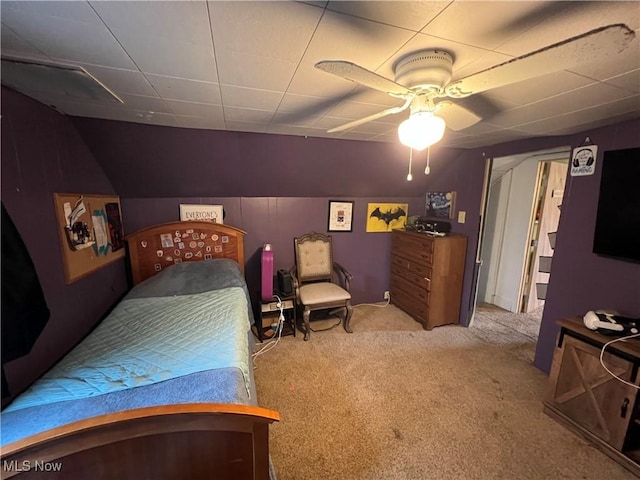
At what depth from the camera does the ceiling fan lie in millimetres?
778

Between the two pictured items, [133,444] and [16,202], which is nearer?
[133,444]

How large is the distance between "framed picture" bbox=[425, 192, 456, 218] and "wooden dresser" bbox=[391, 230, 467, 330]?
0.45 metres

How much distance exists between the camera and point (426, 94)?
1.22 metres

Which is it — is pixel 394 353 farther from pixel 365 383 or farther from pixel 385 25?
pixel 385 25

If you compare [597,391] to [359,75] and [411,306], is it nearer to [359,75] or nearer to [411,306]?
[411,306]

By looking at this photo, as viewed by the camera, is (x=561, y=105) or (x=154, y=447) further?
(x=561, y=105)

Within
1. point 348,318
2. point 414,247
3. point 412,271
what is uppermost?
point 414,247

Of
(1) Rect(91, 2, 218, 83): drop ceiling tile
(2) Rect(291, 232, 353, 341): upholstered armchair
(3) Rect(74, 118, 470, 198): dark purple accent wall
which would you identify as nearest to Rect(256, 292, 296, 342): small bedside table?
(2) Rect(291, 232, 353, 341): upholstered armchair

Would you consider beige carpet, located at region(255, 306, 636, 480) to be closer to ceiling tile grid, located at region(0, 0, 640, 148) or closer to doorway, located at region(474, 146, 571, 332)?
doorway, located at region(474, 146, 571, 332)

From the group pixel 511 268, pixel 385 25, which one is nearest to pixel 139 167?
pixel 385 25

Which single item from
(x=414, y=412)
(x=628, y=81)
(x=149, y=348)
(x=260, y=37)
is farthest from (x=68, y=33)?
(x=414, y=412)

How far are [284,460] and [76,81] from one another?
248cm

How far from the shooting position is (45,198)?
1.70 m

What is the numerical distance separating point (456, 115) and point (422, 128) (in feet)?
1.50
